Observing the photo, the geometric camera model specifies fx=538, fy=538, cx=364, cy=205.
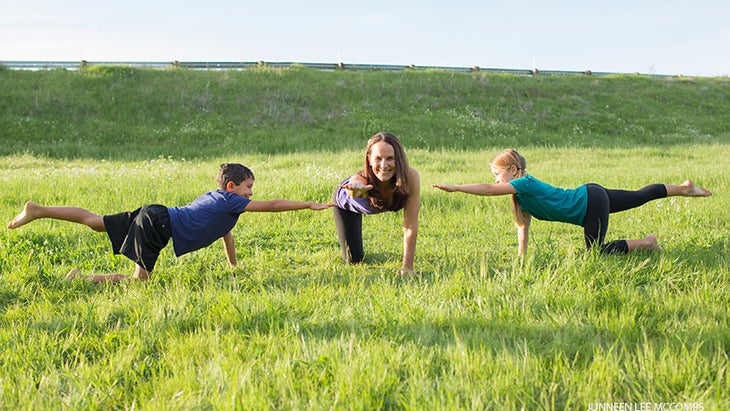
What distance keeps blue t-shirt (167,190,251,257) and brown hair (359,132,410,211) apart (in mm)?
1260

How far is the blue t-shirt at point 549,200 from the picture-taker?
5.41 meters

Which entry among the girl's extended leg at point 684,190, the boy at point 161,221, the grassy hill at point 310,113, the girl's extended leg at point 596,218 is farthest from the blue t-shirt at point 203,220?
the grassy hill at point 310,113

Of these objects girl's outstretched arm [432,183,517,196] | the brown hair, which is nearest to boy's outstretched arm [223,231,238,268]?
the brown hair

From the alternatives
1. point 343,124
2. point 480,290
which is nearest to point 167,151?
point 343,124

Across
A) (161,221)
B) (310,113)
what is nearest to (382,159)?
(161,221)

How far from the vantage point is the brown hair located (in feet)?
17.4

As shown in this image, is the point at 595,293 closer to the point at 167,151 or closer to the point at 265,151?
the point at 265,151

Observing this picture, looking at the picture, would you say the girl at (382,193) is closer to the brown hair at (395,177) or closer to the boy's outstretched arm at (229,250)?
the brown hair at (395,177)

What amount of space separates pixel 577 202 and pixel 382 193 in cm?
208

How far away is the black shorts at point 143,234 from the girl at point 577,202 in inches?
132

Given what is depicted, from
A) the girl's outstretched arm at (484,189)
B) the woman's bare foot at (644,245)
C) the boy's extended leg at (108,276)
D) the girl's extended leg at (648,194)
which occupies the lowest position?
the boy's extended leg at (108,276)

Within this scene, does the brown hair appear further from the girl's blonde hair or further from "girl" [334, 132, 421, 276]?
the girl's blonde hair

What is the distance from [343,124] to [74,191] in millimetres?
14424

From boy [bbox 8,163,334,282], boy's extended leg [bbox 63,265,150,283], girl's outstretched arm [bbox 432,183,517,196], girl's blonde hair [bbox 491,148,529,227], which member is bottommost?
boy's extended leg [bbox 63,265,150,283]
